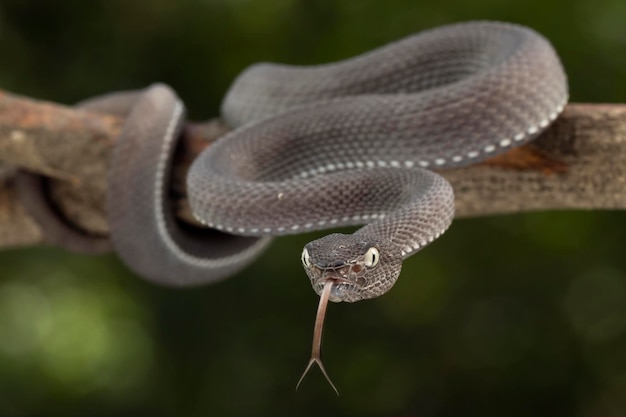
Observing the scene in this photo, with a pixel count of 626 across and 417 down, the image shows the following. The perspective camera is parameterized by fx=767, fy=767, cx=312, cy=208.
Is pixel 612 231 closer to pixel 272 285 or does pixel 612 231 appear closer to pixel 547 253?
pixel 547 253

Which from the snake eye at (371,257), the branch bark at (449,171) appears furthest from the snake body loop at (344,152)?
the branch bark at (449,171)

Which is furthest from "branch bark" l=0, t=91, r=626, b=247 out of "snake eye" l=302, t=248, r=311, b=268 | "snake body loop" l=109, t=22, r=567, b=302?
"snake eye" l=302, t=248, r=311, b=268

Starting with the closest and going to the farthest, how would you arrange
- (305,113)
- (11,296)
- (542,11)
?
(305,113)
(542,11)
(11,296)

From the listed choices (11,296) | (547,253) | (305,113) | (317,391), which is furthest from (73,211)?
(547,253)

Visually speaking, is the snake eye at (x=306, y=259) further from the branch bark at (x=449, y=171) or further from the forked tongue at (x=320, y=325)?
the branch bark at (x=449, y=171)

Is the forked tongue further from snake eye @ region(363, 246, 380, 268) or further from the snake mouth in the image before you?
snake eye @ region(363, 246, 380, 268)

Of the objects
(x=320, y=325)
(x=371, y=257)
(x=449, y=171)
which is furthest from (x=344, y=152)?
(x=320, y=325)
